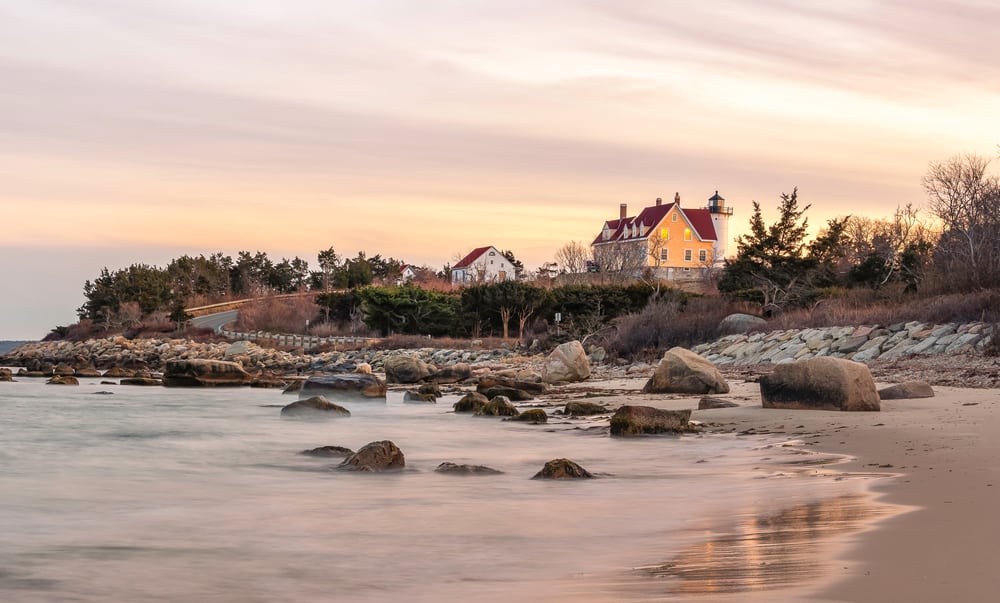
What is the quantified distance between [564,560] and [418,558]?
Answer: 3.21ft

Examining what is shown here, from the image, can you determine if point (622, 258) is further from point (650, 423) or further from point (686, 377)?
point (650, 423)

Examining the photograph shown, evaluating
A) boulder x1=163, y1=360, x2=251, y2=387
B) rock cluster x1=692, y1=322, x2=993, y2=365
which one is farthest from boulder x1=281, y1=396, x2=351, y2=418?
boulder x1=163, y1=360, x2=251, y2=387

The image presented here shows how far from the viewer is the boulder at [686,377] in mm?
17797

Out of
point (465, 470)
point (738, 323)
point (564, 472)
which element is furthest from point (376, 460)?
point (738, 323)

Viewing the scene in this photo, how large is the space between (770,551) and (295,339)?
1732 inches

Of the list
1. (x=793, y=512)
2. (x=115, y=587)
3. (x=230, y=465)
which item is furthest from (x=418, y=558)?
(x=230, y=465)

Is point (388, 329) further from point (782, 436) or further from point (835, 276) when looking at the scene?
point (782, 436)

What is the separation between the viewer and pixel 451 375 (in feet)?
92.2

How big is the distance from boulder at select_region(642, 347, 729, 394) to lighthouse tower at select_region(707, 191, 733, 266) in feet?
272

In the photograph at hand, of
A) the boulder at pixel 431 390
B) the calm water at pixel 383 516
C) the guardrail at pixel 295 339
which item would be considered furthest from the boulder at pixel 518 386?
the guardrail at pixel 295 339

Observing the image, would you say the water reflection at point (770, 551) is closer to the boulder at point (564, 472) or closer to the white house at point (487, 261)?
the boulder at point (564, 472)

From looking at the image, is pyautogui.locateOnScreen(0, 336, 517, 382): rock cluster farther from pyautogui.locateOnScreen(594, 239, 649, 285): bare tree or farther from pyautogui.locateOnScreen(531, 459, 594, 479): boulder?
pyautogui.locateOnScreen(594, 239, 649, 285): bare tree

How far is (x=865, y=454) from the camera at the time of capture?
30.2 feet

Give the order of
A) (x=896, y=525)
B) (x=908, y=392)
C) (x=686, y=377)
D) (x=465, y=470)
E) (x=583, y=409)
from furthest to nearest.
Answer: (x=686, y=377) → (x=583, y=409) → (x=908, y=392) → (x=465, y=470) → (x=896, y=525)
